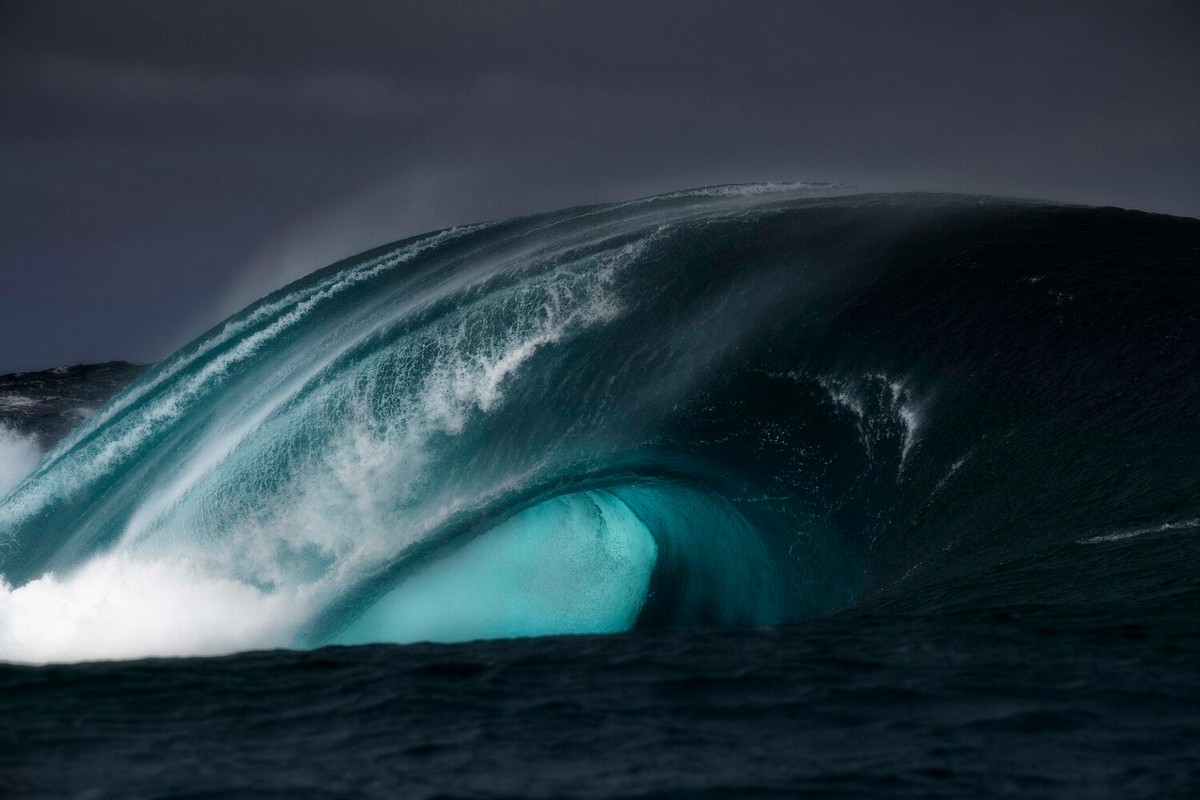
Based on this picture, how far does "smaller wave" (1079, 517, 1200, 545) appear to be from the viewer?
320 inches

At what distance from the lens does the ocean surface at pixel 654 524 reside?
14.9 ft

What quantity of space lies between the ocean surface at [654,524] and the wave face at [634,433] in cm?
4

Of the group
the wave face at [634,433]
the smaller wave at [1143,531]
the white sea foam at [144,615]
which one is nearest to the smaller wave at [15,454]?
the wave face at [634,433]

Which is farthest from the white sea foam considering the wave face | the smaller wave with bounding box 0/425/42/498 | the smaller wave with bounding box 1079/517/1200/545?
the smaller wave with bounding box 0/425/42/498

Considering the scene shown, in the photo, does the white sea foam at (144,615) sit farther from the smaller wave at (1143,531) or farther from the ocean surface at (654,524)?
the smaller wave at (1143,531)

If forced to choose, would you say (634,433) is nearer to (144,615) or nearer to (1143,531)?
(144,615)

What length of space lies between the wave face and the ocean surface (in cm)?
4

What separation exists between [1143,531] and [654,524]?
315 inches

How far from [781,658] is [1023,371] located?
21.3 ft

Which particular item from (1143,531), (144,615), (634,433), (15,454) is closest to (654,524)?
(634,433)

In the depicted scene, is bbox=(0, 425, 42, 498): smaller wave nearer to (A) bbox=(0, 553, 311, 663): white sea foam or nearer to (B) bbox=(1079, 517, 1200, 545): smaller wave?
(A) bbox=(0, 553, 311, 663): white sea foam

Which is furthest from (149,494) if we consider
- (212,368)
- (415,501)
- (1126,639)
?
(1126,639)

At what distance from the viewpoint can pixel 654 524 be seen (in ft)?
51.7

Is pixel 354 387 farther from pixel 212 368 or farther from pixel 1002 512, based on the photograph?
pixel 1002 512
